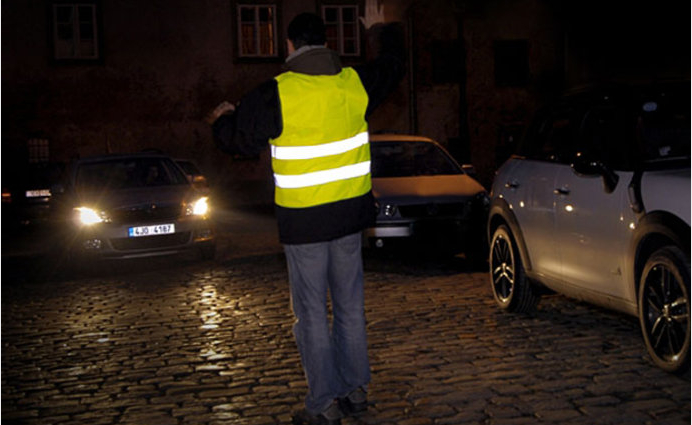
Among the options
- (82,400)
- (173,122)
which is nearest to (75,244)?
(82,400)

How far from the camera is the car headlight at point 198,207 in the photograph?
1284 centimetres

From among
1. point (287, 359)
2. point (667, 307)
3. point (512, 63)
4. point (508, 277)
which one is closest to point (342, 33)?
point (512, 63)

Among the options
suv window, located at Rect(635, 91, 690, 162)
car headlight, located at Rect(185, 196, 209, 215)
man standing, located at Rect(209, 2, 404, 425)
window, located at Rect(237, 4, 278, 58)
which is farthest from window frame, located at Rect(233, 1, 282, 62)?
man standing, located at Rect(209, 2, 404, 425)

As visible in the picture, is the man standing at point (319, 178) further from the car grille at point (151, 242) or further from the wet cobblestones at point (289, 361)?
the car grille at point (151, 242)

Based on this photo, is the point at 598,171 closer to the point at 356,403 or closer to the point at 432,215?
the point at 356,403

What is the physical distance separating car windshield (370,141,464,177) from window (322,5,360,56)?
16.9 meters

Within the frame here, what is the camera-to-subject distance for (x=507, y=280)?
323 inches

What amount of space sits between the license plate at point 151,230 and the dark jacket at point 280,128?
770 centimetres

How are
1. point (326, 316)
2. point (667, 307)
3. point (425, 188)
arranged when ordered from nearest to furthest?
point (326, 316), point (667, 307), point (425, 188)

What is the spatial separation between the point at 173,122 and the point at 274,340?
22.9 meters

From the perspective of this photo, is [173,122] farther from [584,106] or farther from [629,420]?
[629,420]

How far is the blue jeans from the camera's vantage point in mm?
4988

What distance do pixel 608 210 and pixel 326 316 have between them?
231cm

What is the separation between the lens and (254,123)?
187 inches
